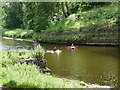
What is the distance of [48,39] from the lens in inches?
2007

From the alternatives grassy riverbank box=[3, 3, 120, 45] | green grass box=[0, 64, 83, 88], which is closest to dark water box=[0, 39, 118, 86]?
green grass box=[0, 64, 83, 88]

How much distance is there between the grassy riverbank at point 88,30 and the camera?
135 feet

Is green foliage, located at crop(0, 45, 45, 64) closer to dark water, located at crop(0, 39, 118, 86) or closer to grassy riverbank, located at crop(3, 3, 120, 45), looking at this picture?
dark water, located at crop(0, 39, 118, 86)

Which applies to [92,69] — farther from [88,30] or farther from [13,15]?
[13,15]

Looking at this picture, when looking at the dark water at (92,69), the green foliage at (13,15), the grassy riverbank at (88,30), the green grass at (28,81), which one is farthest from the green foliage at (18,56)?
the green foliage at (13,15)

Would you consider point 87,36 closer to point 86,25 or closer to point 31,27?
point 86,25

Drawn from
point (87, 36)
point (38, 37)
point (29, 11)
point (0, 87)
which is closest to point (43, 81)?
point (0, 87)

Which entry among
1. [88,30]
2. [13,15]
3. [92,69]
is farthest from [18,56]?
[13,15]

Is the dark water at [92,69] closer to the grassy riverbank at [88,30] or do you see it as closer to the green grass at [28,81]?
the green grass at [28,81]

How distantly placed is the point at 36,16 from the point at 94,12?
13412mm

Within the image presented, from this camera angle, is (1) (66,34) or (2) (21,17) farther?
(2) (21,17)

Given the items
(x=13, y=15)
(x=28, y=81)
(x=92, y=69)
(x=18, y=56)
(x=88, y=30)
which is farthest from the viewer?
(x=13, y=15)

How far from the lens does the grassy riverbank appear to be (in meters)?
41.0

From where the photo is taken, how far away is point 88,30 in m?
44.7
